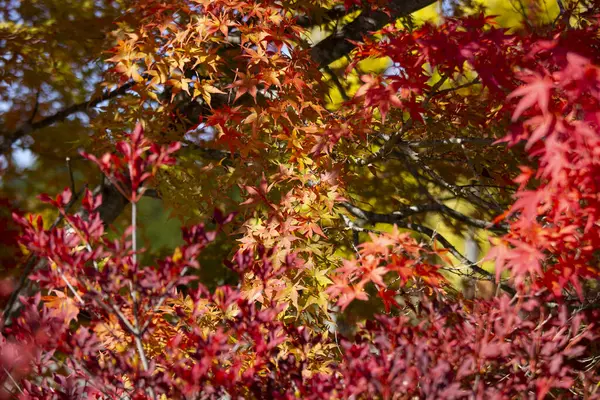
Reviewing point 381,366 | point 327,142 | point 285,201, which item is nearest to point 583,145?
point 381,366

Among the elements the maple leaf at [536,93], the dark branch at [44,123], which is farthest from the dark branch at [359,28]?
the maple leaf at [536,93]

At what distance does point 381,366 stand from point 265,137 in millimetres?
1896

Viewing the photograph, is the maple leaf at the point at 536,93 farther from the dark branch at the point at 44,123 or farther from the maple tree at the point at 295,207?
the dark branch at the point at 44,123

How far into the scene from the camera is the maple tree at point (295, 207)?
1.58 metres

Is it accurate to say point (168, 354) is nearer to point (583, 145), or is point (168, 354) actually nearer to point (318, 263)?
point (318, 263)

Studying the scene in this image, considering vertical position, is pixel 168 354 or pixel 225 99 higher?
pixel 225 99

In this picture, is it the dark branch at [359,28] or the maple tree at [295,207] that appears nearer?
the maple tree at [295,207]

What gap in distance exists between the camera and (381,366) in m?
1.56

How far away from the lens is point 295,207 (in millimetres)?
2678

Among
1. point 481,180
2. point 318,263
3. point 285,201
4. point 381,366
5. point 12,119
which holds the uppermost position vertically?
point 12,119

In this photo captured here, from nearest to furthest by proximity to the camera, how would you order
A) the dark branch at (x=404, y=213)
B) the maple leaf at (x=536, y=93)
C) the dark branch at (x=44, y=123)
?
the maple leaf at (x=536, y=93) → the dark branch at (x=404, y=213) → the dark branch at (x=44, y=123)

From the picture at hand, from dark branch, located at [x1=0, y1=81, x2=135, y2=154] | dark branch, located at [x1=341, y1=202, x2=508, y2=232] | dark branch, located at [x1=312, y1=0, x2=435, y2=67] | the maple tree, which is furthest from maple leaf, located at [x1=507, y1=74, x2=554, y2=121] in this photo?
dark branch, located at [x1=0, y1=81, x2=135, y2=154]

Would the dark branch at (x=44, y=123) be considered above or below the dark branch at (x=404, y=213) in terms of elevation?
above

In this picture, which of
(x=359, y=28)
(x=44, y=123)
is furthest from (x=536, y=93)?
(x=44, y=123)
